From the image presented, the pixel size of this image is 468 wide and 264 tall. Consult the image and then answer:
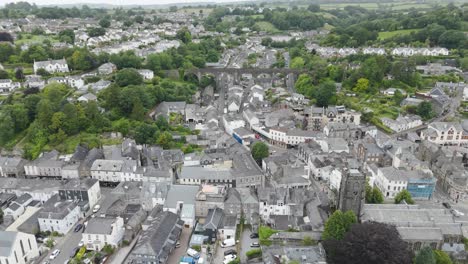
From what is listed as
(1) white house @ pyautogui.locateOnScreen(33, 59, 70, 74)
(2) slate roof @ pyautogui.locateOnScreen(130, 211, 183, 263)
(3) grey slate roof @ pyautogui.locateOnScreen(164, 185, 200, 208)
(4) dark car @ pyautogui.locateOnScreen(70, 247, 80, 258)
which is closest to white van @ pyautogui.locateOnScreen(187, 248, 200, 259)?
(2) slate roof @ pyautogui.locateOnScreen(130, 211, 183, 263)

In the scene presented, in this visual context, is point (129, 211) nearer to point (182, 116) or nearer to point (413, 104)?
point (182, 116)

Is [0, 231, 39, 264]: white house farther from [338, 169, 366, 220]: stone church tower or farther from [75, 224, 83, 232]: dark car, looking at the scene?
[338, 169, 366, 220]: stone church tower

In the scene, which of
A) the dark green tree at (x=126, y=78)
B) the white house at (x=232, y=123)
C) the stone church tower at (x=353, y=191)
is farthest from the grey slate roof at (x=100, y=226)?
the dark green tree at (x=126, y=78)

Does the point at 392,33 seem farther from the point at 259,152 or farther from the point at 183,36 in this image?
the point at 259,152

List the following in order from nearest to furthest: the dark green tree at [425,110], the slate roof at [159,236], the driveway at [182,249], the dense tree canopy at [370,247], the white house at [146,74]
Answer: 1. the dense tree canopy at [370,247]
2. the slate roof at [159,236]
3. the driveway at [182,249]
4. the dark green tree at [425,110]
5. the white house at [146,74]

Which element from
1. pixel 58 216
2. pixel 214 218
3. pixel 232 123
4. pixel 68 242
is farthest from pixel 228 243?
pixel 232 123

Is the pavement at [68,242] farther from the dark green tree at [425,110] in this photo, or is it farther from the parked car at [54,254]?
the dark green tree at [425,110]
